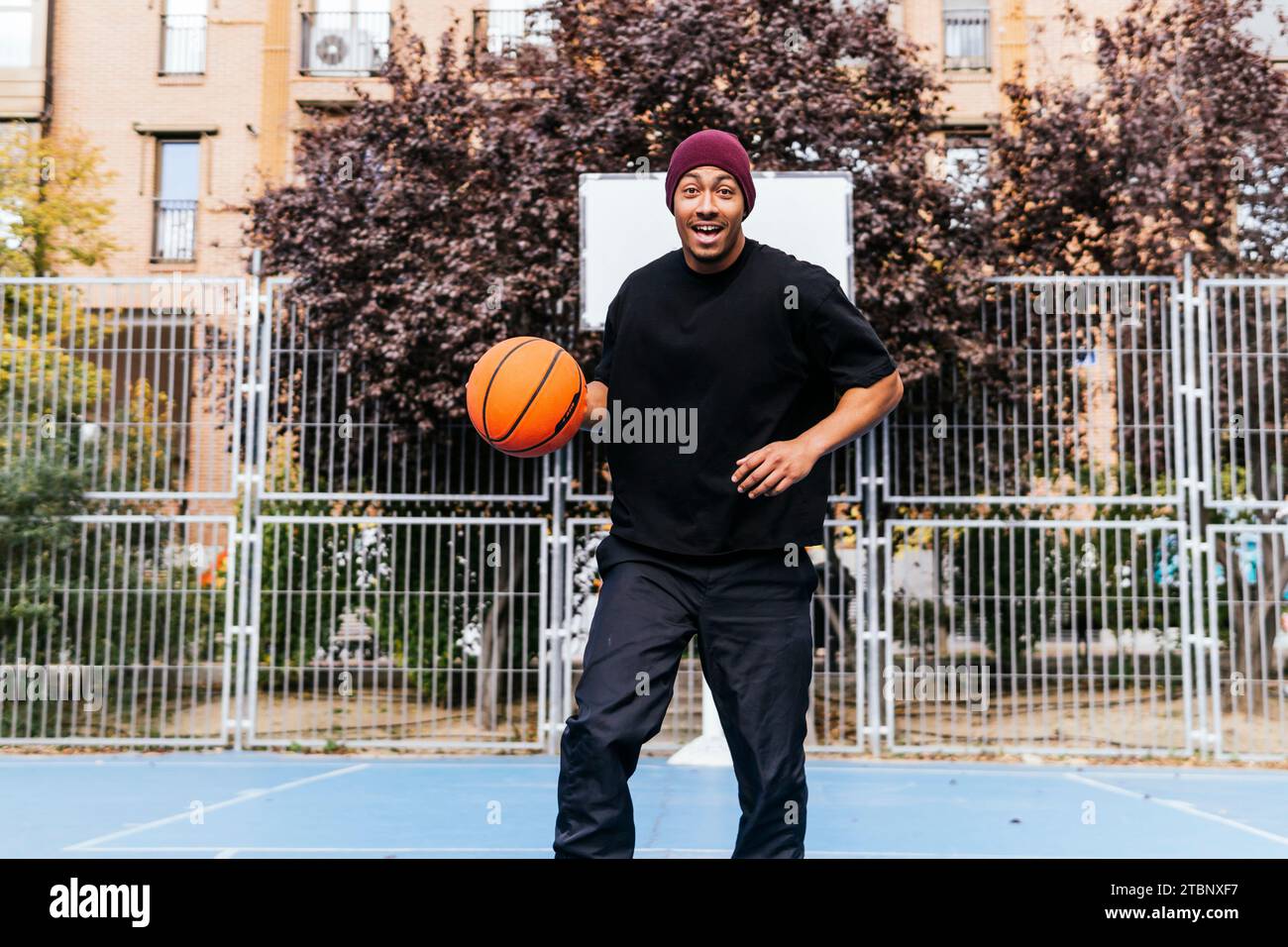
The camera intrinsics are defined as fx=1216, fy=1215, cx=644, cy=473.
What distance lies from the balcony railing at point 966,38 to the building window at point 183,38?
11.6m

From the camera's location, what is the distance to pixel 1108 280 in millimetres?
8789

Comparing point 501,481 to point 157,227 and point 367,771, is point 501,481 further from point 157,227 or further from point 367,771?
point 157,227

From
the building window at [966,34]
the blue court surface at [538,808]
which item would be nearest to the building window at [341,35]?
the building window at [966,34]

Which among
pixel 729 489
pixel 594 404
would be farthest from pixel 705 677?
pixel 594 404

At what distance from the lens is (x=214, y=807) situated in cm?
636

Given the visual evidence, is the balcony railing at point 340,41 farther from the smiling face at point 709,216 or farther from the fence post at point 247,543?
the smiling face at point 709,216

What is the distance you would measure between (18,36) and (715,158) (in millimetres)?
19912

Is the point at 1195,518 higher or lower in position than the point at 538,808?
higher

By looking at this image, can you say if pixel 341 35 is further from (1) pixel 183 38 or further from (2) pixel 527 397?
(2) pixel 527 397

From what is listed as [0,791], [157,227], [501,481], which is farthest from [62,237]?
[0,791]

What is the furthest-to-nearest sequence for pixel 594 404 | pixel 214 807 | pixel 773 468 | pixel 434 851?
pixel 214 807
pixel 434 851
pixel 594 404
pixel 773 468

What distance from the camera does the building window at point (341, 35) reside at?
60.8 ft
